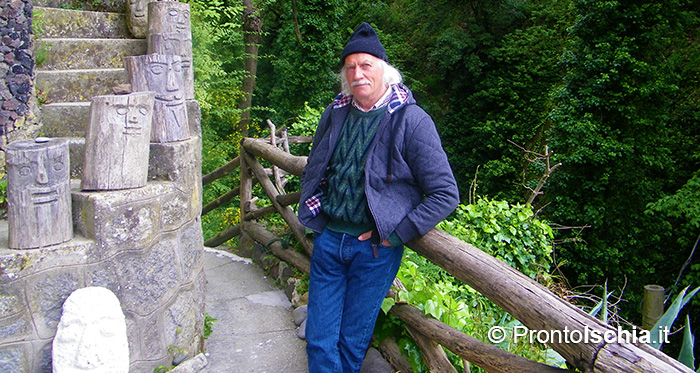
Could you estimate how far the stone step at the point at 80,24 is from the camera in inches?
155

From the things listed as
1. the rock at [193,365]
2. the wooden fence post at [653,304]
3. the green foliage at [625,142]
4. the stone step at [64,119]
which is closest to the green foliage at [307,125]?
the stone step at [64,119]

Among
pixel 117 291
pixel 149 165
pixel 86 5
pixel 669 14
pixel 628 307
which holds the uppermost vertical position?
pixel 669 14

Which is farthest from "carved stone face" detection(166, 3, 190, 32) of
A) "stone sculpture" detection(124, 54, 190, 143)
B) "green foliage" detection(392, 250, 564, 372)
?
"green foliage" detection(392, 250, 564, 372)

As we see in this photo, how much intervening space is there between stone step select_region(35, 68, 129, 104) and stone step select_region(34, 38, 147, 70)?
21 cm

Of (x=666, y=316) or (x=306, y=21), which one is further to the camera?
(x=306, y=21)

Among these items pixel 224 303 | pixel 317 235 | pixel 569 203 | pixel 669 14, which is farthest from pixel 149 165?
pixel 669 14

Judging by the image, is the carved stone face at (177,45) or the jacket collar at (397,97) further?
the carved stone face at (177,45)

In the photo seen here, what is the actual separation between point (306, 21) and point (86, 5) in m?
9.79

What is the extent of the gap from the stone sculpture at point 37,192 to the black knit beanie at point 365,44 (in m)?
1.19

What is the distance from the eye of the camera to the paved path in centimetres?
282

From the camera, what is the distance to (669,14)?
10.6 m

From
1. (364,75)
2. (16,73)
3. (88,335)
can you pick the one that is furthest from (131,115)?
(16,73)

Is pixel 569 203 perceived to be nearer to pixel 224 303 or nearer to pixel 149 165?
pixel 224 303

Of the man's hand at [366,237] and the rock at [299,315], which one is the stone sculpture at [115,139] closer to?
the man's hand at [366,237]
